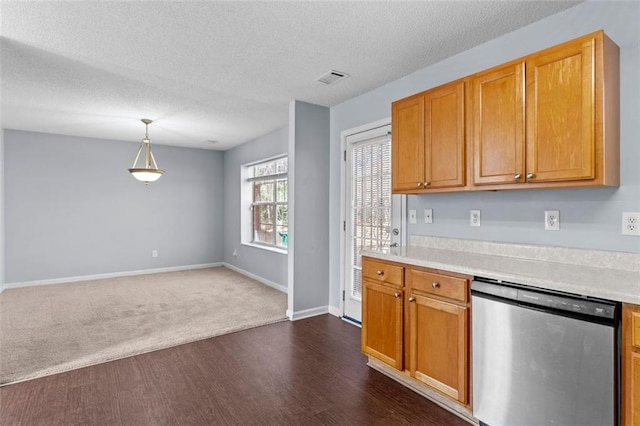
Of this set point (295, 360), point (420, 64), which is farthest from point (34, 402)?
point (420, 64)

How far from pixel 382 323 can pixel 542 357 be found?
1084 mm

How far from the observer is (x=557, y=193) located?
7.00 feet

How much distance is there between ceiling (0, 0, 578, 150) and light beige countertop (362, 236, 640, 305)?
1534 millimetres

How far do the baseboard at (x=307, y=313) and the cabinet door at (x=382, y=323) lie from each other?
1.34m

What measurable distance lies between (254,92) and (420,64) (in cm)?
174

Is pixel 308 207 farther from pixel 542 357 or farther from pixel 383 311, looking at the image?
pixel 542 357

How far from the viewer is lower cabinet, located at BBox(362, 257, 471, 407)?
79.4 inches

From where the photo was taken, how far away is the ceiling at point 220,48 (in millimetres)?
2150

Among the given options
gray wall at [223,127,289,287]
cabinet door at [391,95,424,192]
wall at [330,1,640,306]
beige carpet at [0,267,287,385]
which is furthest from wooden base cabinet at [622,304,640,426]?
gray wall at [223,127,289,287]

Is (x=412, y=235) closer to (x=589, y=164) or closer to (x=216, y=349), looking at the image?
(x=589, y=164)

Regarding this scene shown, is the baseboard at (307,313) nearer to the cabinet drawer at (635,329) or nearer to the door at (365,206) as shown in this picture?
the door at (365,206)

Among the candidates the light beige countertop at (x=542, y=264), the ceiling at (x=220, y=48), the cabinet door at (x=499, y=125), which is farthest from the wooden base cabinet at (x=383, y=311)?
the ceiling at (x=220, y=48)

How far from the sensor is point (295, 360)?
2863 mm

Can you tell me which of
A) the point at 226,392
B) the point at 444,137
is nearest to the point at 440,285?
the point at 444,137
